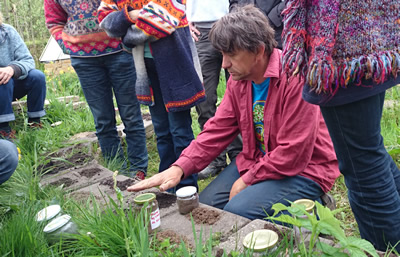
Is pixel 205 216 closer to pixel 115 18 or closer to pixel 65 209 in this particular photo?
pixel 65 209

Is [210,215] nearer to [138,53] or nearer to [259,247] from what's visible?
[259,247]

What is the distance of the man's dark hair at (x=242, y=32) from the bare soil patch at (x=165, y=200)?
2.76 feet

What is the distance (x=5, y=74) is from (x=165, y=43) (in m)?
2.04

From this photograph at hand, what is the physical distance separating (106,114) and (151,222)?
1595mm

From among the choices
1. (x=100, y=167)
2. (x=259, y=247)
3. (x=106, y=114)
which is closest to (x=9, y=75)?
(x=106, y=114)

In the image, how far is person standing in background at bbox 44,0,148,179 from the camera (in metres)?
2.99

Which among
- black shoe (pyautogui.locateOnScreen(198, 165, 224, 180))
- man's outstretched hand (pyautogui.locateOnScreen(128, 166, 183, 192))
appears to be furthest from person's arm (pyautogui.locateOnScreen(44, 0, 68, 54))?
man's outstretched hand (pyautogui.locateOnScreen(128, 166, 183, 192))

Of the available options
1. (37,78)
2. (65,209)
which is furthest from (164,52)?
(37,78)

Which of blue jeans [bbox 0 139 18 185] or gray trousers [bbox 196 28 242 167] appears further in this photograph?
gray trousers [bbox 196 28 242 167]

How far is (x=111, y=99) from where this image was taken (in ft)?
10.6

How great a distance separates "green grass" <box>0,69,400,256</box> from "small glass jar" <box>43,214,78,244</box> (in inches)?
1.3

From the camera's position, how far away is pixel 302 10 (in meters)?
1.31

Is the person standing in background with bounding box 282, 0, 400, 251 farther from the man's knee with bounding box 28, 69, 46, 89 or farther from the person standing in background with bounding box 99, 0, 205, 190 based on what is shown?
the man's knee with bounding box 28, 69, 46, 89

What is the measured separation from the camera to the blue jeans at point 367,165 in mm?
1411
